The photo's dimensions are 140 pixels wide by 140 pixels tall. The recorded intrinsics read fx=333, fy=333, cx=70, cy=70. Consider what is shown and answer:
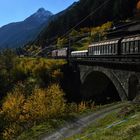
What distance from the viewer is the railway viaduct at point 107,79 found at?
47600mm

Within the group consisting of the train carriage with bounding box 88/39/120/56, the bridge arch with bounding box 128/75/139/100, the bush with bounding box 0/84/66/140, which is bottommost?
the bush with bounding box 0/84/66/140

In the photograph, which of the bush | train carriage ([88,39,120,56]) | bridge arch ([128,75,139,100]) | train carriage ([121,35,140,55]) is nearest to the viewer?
bridge arch ([128,75,139,100])

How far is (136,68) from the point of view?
151ft

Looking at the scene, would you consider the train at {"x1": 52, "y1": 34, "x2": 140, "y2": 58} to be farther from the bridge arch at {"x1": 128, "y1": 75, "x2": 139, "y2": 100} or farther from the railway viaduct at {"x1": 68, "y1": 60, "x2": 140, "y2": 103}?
the bridge arch at {"x1": 128, "y1": 75, "x2": 139, "y2": 100}

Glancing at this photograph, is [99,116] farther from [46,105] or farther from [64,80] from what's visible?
[64,80]

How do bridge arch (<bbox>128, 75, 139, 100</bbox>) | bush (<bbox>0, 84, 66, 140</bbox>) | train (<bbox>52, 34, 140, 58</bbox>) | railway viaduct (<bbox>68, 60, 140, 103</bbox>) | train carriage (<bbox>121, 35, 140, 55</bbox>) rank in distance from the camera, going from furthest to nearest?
bush (<bbox>0, 84, 66, 140</bbox>) < train (<bbox>52, 34, 140, 58</bbox>) < train carriage (<bbox>121, 35, 140, 55</bbox>) < railway viaduct (<bbox>68, 60, 140, 103</bbox>) < bridge arch (<bbox>128, 75, 139, 100</bbox>)

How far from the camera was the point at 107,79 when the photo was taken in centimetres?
8188

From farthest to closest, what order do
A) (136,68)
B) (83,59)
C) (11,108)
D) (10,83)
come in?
1. (10,83)
2. (83,59)
3. (11,108)
4. (136,68)

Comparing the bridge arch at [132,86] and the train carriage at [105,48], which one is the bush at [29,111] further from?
the train carriage at [105,48]

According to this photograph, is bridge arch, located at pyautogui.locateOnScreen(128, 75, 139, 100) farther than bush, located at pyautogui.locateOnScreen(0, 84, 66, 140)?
No

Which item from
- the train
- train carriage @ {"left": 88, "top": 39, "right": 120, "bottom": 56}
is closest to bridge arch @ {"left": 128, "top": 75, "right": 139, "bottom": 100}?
the train

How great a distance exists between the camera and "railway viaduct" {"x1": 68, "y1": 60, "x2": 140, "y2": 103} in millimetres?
47600

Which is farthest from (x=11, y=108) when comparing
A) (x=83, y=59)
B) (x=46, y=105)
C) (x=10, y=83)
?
(x=10, y=83)

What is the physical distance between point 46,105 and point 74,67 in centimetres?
3444
